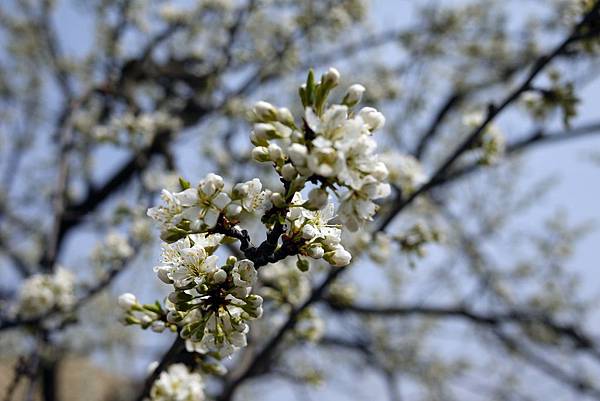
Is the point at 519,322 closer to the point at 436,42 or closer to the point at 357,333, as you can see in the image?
the point at 357,333

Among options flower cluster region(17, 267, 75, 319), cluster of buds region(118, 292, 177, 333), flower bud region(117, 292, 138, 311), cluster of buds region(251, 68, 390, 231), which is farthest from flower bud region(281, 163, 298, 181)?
flower cluster region(17, 267, 75, 319)

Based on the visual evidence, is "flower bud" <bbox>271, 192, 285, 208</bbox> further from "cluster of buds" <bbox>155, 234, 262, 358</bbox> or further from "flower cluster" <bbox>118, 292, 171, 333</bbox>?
"flower cluster" <bbox>118, 292, 171, 333</bbox>

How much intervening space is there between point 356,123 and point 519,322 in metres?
5.58

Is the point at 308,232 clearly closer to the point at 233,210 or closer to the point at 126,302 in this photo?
the point at 233,210

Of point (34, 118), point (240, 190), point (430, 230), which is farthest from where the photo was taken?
point (34, 118)

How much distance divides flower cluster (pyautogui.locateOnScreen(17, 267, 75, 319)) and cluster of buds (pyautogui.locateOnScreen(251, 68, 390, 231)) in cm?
242

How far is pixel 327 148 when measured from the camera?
1.01 metres

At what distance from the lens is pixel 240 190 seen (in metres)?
1.17

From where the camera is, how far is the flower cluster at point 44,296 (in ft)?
9.77

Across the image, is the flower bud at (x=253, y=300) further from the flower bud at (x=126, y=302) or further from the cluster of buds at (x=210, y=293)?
the flower bud at (x=126, y=302)

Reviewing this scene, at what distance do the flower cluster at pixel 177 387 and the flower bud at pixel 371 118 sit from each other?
1.10 metres

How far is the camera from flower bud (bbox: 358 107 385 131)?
1.13m

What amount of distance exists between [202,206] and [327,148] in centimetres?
37

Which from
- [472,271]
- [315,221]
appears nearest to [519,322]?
[472,271]
